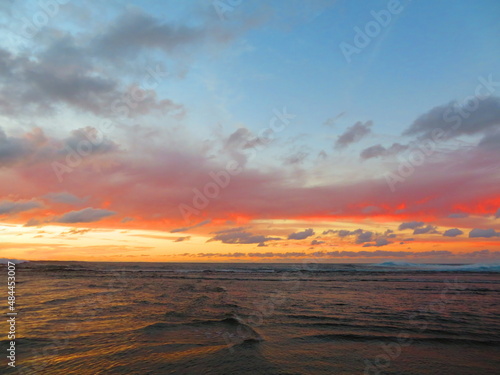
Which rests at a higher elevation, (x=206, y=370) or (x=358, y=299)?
(x=206, y=370)

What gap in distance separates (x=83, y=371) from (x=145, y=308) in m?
12.8

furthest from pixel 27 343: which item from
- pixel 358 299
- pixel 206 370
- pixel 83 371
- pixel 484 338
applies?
pixel 358 299

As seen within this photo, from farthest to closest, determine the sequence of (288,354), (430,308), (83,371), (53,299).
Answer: (53,299) → (430,308) → (288,354) → (83,371)

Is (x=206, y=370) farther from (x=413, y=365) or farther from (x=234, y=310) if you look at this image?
(x=234, y=310)

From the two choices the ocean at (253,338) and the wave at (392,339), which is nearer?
the ocean at (253,338)

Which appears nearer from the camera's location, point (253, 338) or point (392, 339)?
point (253, 338)

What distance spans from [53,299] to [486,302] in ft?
125

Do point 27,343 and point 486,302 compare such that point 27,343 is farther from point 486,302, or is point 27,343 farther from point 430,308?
point 486,302

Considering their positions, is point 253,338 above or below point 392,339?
above

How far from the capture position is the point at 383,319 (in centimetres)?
1884

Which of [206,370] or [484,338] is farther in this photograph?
[484,338]

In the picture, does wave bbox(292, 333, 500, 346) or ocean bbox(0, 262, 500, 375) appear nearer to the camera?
ocean bbox(0, 262, 500, 375)

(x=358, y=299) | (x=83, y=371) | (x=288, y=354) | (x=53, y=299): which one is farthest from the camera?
(x=358, y=299)

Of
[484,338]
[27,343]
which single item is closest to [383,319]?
[484,338]
